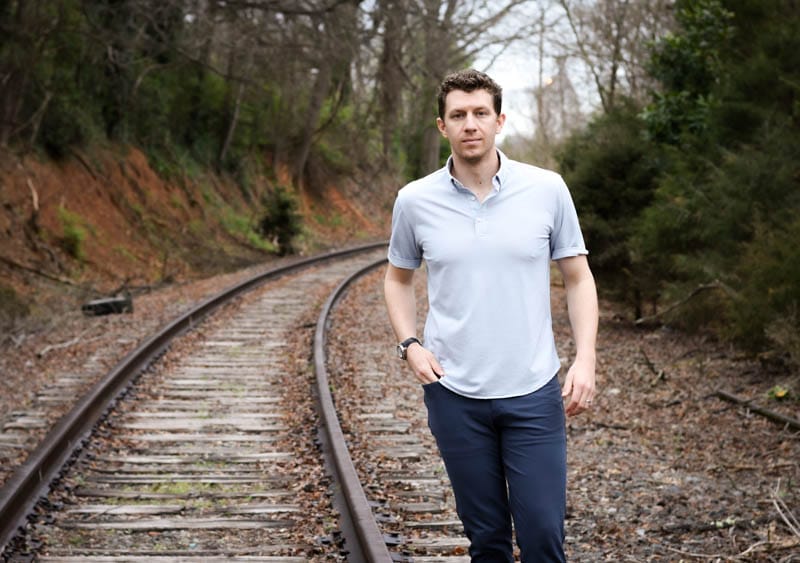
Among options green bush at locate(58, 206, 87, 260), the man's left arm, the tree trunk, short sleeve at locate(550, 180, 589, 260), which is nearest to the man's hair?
short sleeve at locate(550, 180, 589, 260)

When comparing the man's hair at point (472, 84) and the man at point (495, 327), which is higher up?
the man's hair at point (472, 84)

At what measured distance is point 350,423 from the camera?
8.04 metres

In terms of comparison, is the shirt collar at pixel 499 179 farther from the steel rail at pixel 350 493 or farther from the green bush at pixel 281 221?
the green bush at pixel 281 221

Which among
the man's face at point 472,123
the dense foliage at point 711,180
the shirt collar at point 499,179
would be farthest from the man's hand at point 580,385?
the dense foliage at point 711,180

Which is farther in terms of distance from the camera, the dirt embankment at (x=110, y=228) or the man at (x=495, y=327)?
the dirt embankment at (x=110, y=228)

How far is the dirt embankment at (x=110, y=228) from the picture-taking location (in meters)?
18.5

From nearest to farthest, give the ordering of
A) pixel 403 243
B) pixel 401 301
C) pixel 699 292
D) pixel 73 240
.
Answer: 1. pixel 403 243
2. pixel 401 301
3. pixel 699 292
4. pixel 73 240

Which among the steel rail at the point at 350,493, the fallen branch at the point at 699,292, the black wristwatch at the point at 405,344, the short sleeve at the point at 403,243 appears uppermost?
the short sleeve at the point at 403,243

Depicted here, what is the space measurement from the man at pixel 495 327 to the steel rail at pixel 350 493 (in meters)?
1.57

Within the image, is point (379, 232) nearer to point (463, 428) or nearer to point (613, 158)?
point (613, 158)

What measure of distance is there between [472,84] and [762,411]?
240 inches

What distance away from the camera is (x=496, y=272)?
304cm

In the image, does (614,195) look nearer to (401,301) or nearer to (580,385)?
(401,301)

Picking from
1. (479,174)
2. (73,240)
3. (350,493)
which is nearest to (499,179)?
(479,174)
